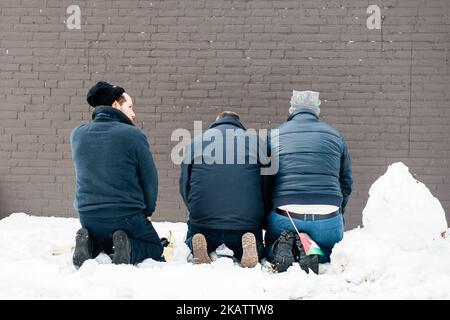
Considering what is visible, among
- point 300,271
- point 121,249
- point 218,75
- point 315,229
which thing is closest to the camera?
point 300,271

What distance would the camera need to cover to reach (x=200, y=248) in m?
4.01

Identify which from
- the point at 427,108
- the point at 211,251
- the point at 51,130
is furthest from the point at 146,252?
the point at 427,108

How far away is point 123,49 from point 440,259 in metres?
4.21

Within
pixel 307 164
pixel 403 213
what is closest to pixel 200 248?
pixel 307 164

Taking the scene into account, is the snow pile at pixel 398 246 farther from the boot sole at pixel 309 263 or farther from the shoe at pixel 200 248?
the shoe at pixel 200 248

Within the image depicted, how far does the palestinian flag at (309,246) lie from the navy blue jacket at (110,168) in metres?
1.27

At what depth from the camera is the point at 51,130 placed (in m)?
6.37

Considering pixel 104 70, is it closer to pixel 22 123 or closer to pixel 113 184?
pixel 22 123

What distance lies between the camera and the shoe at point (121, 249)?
386cm

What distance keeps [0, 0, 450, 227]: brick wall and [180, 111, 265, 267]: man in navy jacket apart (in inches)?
74.5

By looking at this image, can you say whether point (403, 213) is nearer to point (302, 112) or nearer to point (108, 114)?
point (302, 112)

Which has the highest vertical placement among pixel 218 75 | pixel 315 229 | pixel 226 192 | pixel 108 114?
pixel 218 75

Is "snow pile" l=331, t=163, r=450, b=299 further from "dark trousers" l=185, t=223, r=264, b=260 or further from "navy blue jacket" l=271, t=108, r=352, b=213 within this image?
"dark trousers" l=185, t=223, r=264, b=260

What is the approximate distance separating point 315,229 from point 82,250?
1800 mm
